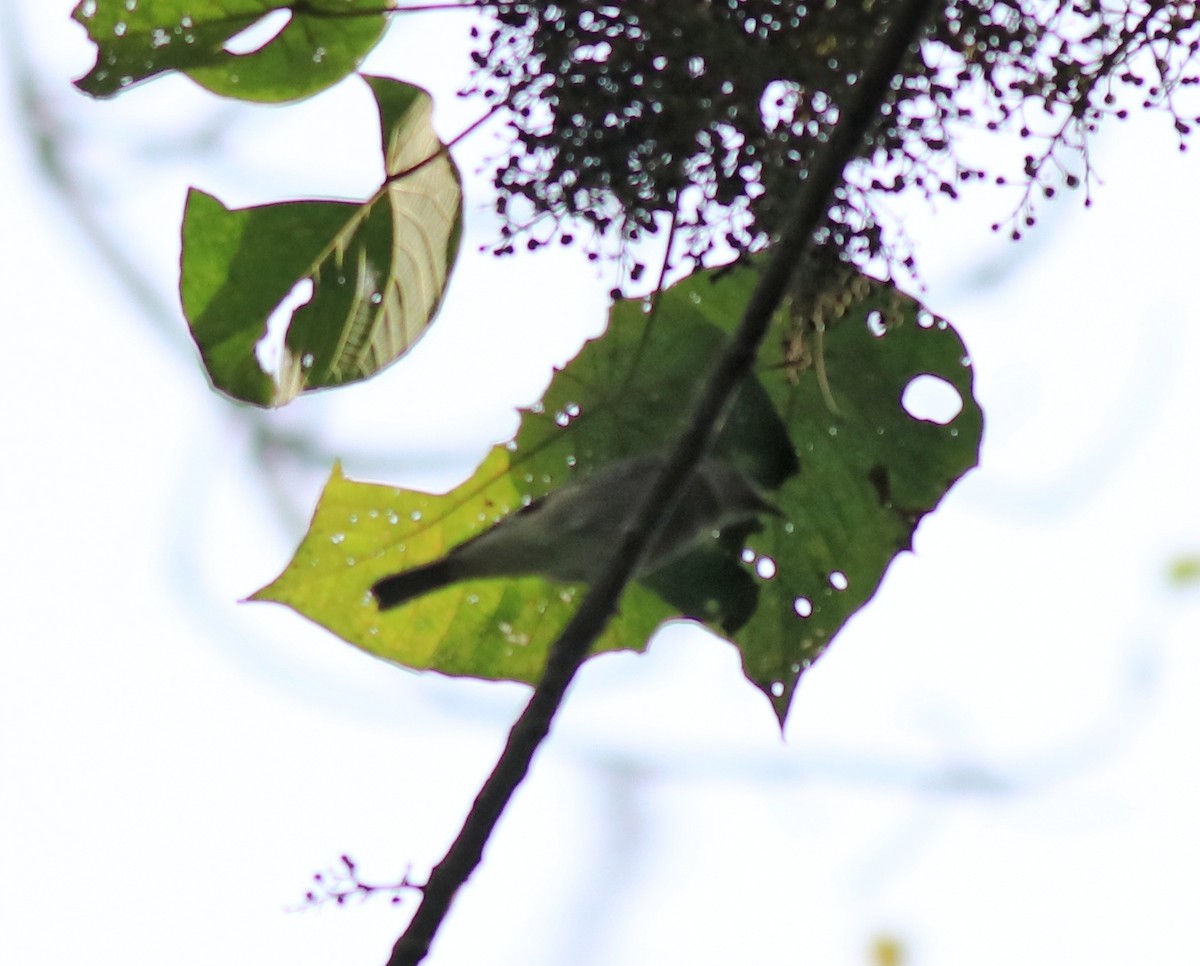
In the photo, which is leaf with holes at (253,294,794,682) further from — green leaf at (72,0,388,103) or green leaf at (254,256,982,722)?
green leaf at (72,0,388,103)

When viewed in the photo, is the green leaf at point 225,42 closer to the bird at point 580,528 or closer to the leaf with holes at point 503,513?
the leaf with holes at point 503,513

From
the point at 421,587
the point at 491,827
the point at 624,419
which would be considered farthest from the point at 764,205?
the point at 491,827

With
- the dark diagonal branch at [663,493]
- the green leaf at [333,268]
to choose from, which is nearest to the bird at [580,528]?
the green leaf at [333,268]

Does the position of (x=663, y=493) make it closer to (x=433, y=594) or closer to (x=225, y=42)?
(x=433, y=594)

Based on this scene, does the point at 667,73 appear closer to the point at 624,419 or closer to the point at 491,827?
the point at 624,419

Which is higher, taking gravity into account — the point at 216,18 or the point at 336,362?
the point at 216,18

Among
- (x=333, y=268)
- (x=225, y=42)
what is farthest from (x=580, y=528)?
(x=225, y=42)
